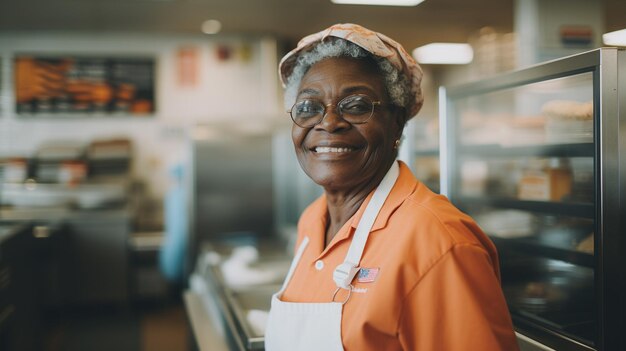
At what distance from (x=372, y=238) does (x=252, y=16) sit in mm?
4480

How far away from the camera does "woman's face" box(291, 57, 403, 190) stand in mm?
1309

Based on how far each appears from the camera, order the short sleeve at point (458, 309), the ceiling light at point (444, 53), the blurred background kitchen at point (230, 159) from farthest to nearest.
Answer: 1. the ceiling light at point (444, 53)
2. the blurred background kitchen at point (230, 159)
3. the short sleeve at point (458, 309)

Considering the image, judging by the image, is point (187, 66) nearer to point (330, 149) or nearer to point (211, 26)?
point (211, 26)

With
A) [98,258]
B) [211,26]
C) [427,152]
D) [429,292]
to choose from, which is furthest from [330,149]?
[211,26]

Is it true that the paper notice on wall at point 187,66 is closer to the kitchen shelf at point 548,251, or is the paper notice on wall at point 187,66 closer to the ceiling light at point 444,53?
the ceiling light at point 444,53

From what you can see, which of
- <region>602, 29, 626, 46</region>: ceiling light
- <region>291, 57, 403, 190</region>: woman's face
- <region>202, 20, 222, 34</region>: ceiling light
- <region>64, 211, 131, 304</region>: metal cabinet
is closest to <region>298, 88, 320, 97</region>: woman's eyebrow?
<region>291, 57, 403, 190</region>: woman's face

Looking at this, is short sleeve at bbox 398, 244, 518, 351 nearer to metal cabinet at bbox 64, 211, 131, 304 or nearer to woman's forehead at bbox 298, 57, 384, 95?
woman's forehead at bbox 298, 57, 384, 95

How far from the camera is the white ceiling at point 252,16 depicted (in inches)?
189

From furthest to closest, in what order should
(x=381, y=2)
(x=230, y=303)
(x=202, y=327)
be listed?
1. (x=381, y=2)
2. (x=202, y=327)
3. (x=230, y=303)

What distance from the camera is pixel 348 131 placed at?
1312mm

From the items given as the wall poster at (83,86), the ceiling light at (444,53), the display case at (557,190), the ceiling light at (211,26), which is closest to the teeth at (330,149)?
the display case at (557,190)

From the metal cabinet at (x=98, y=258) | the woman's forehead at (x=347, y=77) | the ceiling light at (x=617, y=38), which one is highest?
the ceiling light at (x=617, y=38)

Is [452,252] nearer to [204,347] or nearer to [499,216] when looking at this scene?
[499,216]

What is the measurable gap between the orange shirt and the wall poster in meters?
5.35
